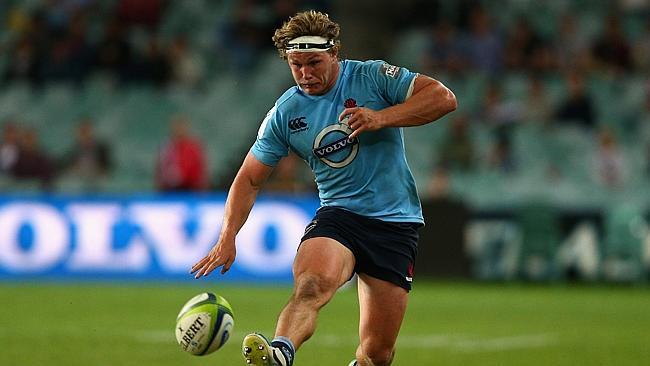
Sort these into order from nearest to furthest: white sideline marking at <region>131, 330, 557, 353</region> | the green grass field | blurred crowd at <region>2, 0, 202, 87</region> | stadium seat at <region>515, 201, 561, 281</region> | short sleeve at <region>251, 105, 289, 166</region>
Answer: short sleeve at <region>251, 105, 289, 166</region> → the green grass field → white sideline marking at <region>131, 330, 557, 353</region> → stadium seat at <region>515, 201, 561, 281</region> → blurred crowd at <region>2, 0, 202, 87</region>

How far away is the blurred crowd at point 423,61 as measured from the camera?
2009 centimetres

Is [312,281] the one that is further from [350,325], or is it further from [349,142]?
[350,325]

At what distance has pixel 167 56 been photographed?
23.4 m

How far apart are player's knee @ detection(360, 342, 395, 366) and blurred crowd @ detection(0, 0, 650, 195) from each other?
1076 cm

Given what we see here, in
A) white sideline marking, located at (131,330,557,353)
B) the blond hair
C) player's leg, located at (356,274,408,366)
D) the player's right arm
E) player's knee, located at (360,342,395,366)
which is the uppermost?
the blond hair

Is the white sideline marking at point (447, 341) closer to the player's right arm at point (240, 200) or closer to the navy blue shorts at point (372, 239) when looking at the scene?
the navy blue shorts at point (372, 239)

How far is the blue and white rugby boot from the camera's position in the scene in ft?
19.5

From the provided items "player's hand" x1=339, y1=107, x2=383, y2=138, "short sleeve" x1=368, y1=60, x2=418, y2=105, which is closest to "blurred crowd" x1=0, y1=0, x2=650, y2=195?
"short sleeve" x1=368, y1=60, x2=418, y2=105

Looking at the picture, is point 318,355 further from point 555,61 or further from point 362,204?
point 555,61

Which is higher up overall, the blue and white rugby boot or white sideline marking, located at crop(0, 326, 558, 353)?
the blue and white rugby boot

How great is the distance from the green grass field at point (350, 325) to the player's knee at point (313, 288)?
0.77 m

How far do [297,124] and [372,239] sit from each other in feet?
2.48

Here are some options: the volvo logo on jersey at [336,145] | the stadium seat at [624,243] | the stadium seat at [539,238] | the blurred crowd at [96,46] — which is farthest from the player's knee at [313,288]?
the blurred crowd at [96,46]

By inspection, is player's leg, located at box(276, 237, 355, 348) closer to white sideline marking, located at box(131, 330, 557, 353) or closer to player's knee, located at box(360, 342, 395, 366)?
player's knee, located at box(360, 342, 395, 366)
